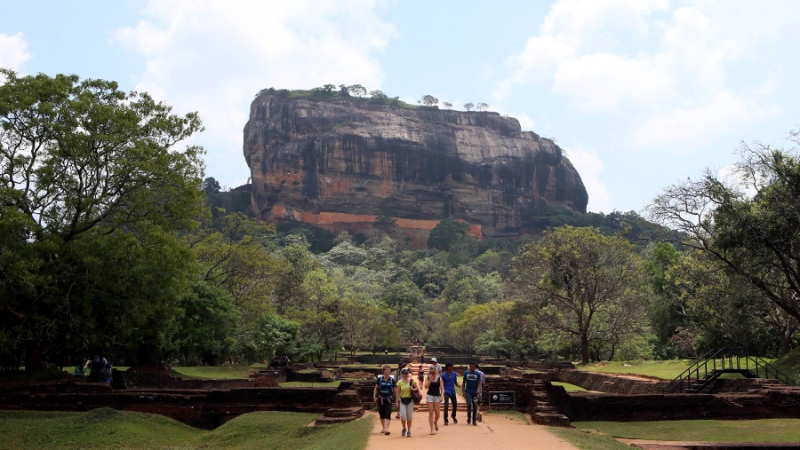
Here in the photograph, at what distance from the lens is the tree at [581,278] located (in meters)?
33.5

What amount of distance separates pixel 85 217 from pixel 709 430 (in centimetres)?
1664

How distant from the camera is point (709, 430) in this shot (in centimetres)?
1342

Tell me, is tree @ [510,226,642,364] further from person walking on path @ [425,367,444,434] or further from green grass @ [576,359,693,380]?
person walking on path @ [425,367,444,434]

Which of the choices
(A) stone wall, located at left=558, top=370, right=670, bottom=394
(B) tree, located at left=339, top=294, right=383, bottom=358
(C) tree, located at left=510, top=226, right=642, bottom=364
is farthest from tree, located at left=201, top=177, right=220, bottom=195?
(A) stone wall, located at left=558, top=370, right=670, bottom=394

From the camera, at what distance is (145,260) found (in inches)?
751

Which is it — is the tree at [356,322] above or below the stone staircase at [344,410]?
above

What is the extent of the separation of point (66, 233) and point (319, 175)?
331ft

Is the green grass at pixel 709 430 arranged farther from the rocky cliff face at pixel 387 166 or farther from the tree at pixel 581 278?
the rocky cliff face at pixel 387 166

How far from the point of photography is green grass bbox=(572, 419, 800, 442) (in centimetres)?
1255

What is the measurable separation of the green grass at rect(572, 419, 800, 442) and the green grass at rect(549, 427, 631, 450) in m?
1.43

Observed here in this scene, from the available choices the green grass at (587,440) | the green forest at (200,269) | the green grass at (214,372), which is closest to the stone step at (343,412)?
the green grass at (587,440)

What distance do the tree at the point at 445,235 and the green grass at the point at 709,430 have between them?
9877cm

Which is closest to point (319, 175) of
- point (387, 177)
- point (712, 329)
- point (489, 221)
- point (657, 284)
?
point (387, 177)

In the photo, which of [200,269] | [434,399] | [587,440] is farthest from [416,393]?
[200,269]
